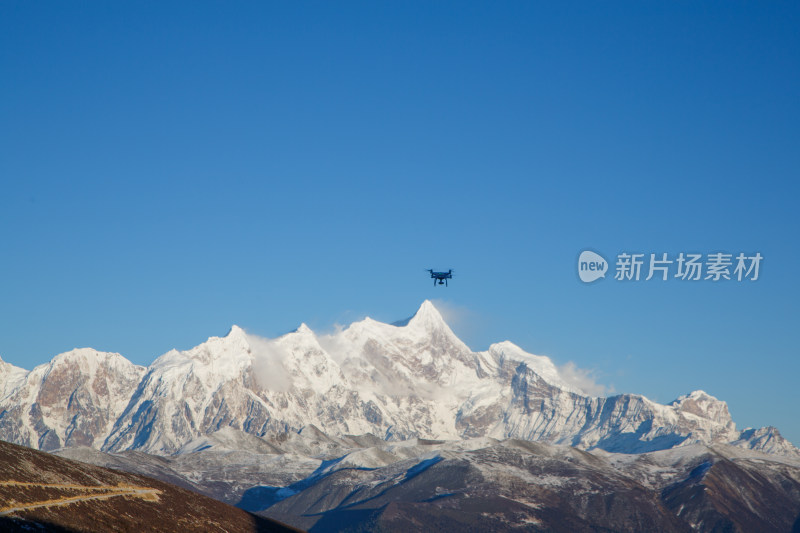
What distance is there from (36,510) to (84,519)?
11.3m

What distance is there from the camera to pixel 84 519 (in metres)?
200

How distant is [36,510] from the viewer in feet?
626
